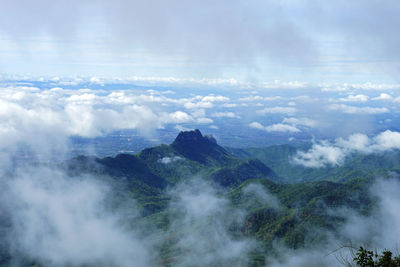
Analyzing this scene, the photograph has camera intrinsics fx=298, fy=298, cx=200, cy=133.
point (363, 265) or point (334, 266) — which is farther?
point (334, 266)

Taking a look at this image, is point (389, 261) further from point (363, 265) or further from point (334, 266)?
point (334, 266)

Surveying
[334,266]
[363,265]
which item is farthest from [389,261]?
[334,266]

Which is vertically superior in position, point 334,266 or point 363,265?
point 363,265

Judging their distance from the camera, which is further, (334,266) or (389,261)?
(334,266)

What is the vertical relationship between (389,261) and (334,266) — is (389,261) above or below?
above
